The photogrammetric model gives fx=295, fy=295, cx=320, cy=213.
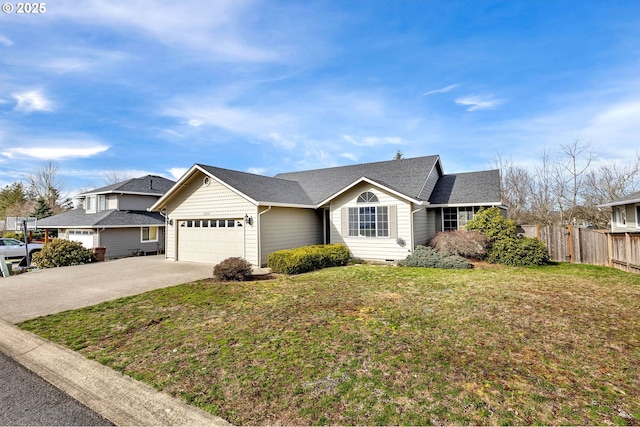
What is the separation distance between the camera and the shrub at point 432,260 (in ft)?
39.2

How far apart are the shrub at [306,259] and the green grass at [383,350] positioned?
279cm

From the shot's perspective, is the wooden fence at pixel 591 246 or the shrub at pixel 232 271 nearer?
Answer: the shrub at pixel 232 271

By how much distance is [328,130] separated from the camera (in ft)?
66.0

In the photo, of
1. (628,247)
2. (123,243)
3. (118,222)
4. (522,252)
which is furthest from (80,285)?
(628,247)

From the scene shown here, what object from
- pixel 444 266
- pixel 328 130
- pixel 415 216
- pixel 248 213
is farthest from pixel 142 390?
pixel 328 130

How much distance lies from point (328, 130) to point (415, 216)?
928 cm

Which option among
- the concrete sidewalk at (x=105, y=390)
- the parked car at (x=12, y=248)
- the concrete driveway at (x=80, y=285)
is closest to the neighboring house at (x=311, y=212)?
the concrete driveway at (x=80, y=285)

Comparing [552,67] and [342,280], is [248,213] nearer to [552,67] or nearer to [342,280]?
[342,280]

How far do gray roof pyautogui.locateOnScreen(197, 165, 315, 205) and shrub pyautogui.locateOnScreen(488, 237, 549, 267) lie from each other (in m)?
9.05

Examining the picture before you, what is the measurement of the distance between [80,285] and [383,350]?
10.7m

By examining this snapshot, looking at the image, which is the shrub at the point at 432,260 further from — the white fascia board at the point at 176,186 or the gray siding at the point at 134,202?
the gray siding at the point at 134,202

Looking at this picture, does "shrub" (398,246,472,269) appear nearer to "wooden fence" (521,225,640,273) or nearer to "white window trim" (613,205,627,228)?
"wooden fence" (521,225,640,273)

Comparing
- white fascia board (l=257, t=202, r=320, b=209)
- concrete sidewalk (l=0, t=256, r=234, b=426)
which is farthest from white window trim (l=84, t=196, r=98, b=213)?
white fascia board (l=257, t=202, r=320, b=209)

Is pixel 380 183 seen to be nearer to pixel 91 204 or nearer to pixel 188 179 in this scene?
pixel 188 179
